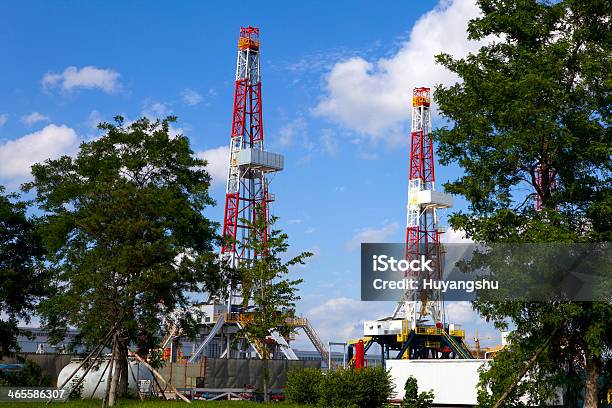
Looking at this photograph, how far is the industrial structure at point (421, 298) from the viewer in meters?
85.5

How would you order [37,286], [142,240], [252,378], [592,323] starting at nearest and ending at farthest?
[592,323], [142,240], [37,286], [252,378]

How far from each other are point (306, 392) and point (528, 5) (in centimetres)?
1770

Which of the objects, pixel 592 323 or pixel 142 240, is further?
pixel 142 240

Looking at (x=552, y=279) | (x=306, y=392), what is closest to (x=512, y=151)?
(x=552, y=279)

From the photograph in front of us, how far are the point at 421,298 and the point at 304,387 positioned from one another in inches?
2453

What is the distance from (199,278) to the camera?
33344mm

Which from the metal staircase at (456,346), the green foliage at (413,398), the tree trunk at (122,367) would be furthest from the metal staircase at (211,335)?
the green foliage at (413,398)

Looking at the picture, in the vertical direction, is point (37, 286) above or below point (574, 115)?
below

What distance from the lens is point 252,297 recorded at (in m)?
34.9

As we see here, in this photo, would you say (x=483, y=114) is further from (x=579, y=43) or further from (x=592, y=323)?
(x=592, y=323)

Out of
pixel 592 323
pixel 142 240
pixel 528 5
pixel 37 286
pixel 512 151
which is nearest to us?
pixel 592 323

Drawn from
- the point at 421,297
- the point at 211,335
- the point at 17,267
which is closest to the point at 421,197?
the point at 421,297

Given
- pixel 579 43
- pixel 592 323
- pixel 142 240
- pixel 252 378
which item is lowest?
pixel 252 378

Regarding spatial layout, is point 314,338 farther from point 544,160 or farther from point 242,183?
point 544,160
